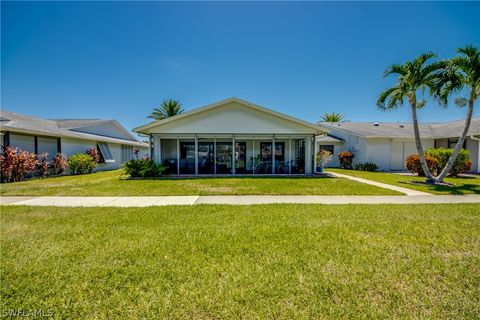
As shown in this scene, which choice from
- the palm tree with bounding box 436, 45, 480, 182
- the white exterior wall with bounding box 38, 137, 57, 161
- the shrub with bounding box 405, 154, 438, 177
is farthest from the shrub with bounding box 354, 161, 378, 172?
the white exterior wall with bounding box 38, 137, 57, 161

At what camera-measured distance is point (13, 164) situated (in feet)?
41.9

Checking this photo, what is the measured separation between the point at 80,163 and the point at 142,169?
24.0 feet

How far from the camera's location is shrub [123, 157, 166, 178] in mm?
14531

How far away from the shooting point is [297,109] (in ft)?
97.0

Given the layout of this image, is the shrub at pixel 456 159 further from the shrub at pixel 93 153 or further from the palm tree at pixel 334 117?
the palm tree at pixel 334 117

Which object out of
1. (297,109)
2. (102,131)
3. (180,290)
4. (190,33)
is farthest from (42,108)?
(180,290)

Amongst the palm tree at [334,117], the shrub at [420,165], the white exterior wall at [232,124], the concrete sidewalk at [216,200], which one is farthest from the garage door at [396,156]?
the palm tree at [334,117]

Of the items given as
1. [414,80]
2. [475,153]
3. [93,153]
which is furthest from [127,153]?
[475,153]

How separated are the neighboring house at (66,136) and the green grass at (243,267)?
1233 centimetres

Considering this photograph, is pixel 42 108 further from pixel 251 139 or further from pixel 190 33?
pixel 251 139

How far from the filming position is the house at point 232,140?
15.4 metres

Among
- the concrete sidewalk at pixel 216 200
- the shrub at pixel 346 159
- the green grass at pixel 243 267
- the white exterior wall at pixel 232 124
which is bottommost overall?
the green grass at pixel 243 267

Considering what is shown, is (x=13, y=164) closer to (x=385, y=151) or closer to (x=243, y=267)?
(x=243, y=267)

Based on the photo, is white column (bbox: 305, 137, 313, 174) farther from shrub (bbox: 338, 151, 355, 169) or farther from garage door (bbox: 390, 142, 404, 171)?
garage door (bbox: 390, 142, 404, 171)
